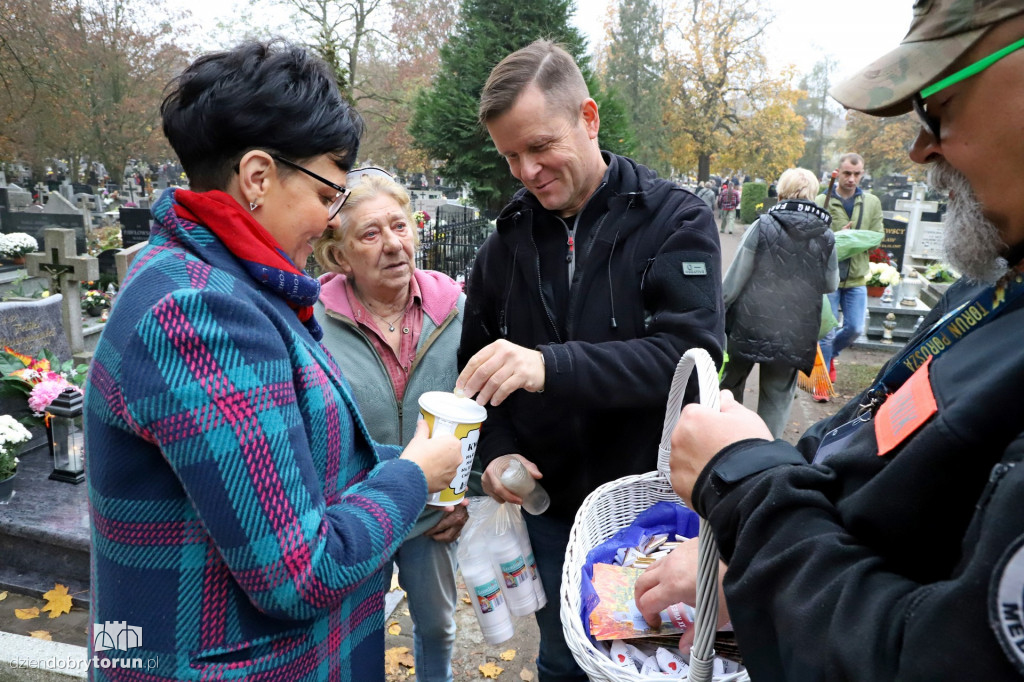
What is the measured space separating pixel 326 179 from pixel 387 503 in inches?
27.9

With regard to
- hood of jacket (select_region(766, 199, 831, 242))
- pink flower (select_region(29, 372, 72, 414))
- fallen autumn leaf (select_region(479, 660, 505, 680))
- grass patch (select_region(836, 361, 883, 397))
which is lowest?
fallen autumn leaf (select_region(479, 660, 505, 680))

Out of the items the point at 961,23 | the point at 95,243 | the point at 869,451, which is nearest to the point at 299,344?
the point at 869,451

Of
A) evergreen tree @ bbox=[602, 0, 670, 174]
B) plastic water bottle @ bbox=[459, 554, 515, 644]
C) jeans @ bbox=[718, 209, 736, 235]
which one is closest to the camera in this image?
plastic water bottle @ bbox=[459, 554, 515, 644]

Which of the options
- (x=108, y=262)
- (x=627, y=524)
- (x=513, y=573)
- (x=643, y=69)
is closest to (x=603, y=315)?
(x=627, y=524)

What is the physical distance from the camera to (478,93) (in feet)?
34.7

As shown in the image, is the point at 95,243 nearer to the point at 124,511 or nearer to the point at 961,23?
the point at 124,511

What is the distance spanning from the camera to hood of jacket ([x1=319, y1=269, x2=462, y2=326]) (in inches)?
95.3

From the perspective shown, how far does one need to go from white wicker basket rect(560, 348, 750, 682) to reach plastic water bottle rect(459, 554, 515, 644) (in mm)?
444

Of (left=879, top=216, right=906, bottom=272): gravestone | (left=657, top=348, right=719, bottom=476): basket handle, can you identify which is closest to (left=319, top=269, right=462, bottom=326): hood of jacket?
(left=657, top=348, right=719, bottom=476): basket handle

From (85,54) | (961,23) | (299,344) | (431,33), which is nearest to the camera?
(961,23)

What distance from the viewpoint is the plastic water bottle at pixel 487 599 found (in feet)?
6.46

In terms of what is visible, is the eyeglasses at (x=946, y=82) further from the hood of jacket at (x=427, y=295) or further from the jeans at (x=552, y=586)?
the hood of jacket at (x=427, y=295)

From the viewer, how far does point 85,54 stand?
52.4 ft

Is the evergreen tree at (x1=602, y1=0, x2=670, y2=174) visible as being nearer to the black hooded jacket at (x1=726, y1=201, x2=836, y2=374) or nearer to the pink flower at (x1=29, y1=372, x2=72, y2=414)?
the black hooded jacket at (x1=726, y1=201, x2=836, y2=374)
